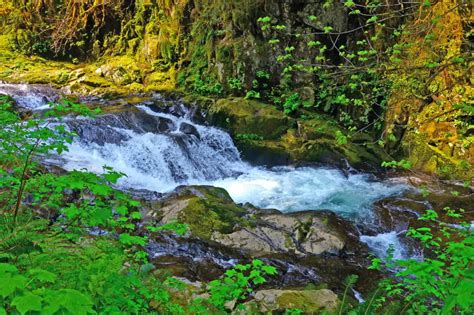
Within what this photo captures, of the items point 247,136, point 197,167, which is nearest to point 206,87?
point 247,136

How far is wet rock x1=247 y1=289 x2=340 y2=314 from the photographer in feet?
12.9

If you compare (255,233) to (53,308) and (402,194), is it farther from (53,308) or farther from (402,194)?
(53,308)

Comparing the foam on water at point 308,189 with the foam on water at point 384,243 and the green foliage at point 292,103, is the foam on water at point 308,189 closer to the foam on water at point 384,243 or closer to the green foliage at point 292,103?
the foam on water at point 384,243

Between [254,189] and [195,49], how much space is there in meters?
8.09

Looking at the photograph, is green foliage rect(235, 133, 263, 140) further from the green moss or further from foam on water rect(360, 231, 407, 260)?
foam on water rect(360, 231, 407, 260)

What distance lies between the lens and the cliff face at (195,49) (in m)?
9.91

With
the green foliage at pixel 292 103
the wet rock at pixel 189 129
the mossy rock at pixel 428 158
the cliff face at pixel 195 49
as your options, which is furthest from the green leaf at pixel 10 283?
the green foliage at pixel 292 103

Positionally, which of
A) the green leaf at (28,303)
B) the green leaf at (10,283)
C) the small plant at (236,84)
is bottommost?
the small plant at (236,84)

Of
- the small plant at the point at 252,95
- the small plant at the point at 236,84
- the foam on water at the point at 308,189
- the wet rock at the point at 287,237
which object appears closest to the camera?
the wet rock at the point at 287,237

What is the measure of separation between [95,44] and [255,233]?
14627 mm

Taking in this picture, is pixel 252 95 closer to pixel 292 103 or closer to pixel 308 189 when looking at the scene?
pixel 292 103

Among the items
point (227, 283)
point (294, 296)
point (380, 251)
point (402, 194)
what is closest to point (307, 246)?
point (380, 251)

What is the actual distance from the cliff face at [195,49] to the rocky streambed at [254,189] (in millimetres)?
1099

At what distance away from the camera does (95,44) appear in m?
17.3
